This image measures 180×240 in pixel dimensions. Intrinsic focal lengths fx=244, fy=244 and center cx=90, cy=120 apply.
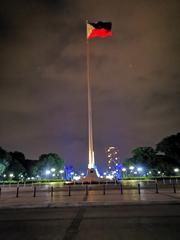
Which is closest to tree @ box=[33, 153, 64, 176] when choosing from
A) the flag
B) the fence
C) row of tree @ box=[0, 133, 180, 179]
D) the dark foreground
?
row of tree @ box=[0, 133, 180, 179]

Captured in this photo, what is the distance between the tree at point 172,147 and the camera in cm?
8056

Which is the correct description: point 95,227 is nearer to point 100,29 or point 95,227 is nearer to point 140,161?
point 100,29

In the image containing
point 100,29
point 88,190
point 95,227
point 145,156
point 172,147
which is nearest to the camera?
point 95,227

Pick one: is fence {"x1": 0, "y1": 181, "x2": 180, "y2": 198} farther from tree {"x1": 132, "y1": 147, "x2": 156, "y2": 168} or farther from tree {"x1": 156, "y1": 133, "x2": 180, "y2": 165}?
tree {"x1": 132, "y1": 147, "x2": 156, "y2": 168}

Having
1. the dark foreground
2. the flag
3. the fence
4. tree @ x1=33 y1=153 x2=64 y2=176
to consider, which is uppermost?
the flag

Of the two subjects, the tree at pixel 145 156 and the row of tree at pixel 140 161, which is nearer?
the row of tree at pixel 140 161

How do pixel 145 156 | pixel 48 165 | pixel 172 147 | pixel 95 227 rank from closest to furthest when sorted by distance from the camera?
pixel 95 227 → pixel 172 147 → pixel 145 156 → pixel 48 165

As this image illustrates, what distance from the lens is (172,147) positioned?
267 ft

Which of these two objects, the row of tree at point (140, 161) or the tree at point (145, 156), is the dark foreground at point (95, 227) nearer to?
the row of tree at point (140, 161)

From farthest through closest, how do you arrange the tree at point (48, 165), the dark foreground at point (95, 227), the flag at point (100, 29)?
the tree at point (48, 165), the flag at point (100, 29), the dark foreground at point (95, 227)

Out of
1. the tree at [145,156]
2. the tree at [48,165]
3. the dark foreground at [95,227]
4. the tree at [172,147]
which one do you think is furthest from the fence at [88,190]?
the tree at [48,165]

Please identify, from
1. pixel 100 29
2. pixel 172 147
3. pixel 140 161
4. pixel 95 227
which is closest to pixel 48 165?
pixel 140 161

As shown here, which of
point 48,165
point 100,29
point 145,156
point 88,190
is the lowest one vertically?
point 88,190

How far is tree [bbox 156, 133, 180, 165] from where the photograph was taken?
264 feet
